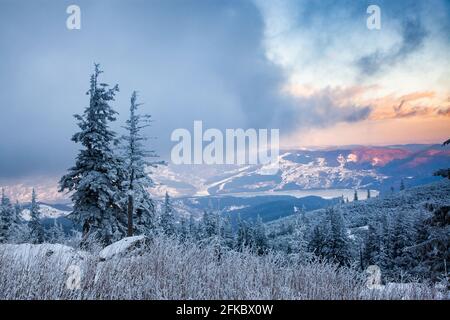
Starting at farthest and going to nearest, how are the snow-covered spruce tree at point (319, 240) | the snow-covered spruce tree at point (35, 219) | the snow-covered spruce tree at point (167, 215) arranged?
the snow-covered spruce tree at point (35, 219)
the snow-covered spruce tree at point (167, 215)
the snow-covered spruce tree at point (319, 240)

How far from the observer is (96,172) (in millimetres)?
19078

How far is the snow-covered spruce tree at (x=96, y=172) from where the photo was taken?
1919 cm

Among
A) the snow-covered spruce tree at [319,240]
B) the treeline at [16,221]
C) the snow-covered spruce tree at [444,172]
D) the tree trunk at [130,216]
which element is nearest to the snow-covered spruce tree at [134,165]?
the tree trunk at [130,216]

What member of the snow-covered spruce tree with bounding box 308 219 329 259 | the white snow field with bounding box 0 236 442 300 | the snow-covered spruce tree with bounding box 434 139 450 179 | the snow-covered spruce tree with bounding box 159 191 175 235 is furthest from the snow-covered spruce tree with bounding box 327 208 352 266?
the white snow field with bounding box 0 236 442 300

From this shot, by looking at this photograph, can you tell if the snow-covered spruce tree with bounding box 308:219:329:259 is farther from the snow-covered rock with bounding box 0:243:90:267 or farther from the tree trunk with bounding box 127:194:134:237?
the snow-covered rock with bounding box 0:243:90:267

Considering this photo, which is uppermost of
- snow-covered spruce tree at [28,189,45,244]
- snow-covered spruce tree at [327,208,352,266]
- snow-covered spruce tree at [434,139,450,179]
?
snow-covered spruce tree at [434,139,450,179]

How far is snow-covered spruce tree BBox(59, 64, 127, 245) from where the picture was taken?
19.2 metres

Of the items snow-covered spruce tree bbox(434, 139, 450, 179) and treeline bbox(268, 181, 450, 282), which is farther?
treeline bbox(268, 181, 450, 282)

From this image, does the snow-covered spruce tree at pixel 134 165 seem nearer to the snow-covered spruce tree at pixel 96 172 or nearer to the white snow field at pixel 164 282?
the snow-covered spruce tree at pixel 96 172

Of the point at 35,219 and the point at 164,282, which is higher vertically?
the point at 164,282

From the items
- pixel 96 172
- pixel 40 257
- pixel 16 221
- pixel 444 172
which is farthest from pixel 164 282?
pixel 16 221

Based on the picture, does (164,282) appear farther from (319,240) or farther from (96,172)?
(319,240)

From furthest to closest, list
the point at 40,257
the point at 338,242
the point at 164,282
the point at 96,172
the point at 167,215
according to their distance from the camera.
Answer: the point at 167,215
the point at 338,242
the point at 96,172
the point at 40,257
the point at 164,282
